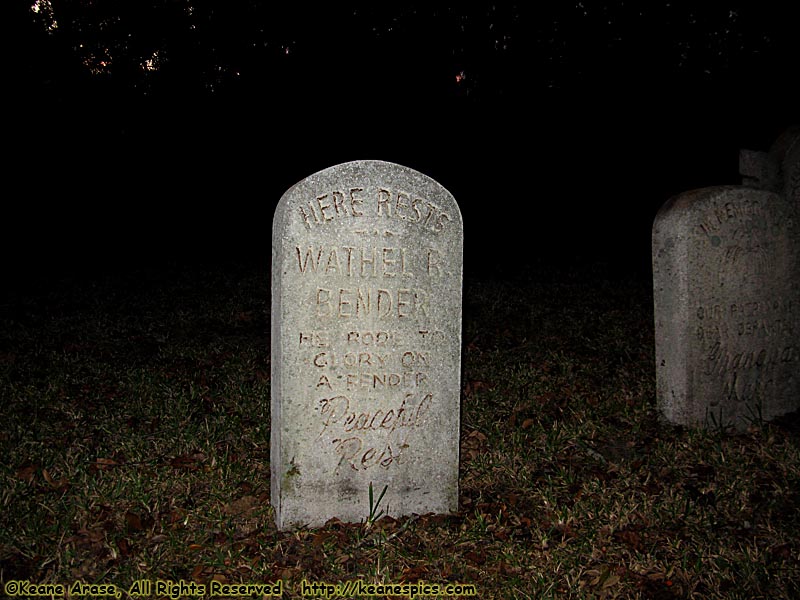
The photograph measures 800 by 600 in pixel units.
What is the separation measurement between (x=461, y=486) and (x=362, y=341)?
1.20m

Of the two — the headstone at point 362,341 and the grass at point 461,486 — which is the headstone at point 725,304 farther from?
the headstone at point 362,341

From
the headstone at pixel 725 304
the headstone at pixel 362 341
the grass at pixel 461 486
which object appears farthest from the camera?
the headstone at pixel 725 304

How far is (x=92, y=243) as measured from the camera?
1353 centimetres

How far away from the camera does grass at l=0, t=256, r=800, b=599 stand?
3.29m

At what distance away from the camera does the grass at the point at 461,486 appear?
10.8ft

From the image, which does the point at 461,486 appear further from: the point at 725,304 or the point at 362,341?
the point at 725,304

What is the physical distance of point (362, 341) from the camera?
3.54 m

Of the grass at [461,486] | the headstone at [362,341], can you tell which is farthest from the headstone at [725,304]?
the headstone at [362,341]

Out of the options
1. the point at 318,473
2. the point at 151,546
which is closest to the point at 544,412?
the point at 318,473

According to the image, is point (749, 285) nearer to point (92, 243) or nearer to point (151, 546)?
point (151, 546)

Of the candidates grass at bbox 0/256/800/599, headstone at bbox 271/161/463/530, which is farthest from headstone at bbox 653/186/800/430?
headstone at bbox 271/161/463/530

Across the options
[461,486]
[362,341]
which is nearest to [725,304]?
[461,486]

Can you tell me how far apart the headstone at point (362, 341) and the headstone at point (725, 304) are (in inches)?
68.1

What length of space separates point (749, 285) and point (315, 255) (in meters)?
2.96
